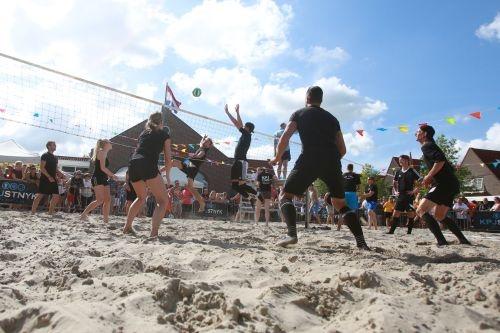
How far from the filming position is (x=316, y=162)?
4.56 m

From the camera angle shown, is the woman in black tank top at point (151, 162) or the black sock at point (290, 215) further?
the woman in black tank top at point (151, 162)

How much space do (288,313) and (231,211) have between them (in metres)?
16.2

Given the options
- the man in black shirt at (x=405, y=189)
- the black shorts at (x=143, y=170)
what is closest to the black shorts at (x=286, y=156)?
the man in black shirt at (x=405, y=189)

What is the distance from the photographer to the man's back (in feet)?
15.0

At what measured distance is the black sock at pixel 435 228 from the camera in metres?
5.20

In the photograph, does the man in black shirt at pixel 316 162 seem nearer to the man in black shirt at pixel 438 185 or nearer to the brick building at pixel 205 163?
the man in black shirt at pixel 438 185

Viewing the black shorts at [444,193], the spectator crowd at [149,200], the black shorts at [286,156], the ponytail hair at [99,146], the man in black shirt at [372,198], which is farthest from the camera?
the spectator crowd at [149,200]

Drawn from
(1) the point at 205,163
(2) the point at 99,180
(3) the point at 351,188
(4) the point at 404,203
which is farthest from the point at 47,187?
(1) the point at 205,163

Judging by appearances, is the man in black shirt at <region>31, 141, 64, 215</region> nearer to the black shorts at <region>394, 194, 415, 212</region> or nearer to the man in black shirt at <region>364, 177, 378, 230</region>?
the black shorts at <region>394, 194, 415, 212</region>

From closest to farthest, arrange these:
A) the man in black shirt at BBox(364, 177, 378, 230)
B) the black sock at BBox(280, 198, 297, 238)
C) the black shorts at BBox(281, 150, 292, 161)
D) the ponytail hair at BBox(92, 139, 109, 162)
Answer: the black sock at BBox(280, 198, 297, 238) → the ponytail hair at BBox(92, 139, 109, 162) → the black shorts at BBox(281, 150, 292, 161) → the man in black shirt at BBox(364, 177, 378, 230)

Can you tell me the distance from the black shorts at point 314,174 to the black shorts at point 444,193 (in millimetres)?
1560

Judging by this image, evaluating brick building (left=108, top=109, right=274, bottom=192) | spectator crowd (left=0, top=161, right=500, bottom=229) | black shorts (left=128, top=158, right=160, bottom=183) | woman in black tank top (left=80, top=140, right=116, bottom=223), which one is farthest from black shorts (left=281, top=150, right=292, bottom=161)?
brick building (left=108, top=109, right=274, bottom=192)

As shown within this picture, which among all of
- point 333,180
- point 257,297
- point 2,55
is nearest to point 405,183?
point 333,180

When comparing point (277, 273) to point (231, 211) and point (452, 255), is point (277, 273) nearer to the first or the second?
point (452, 255)
